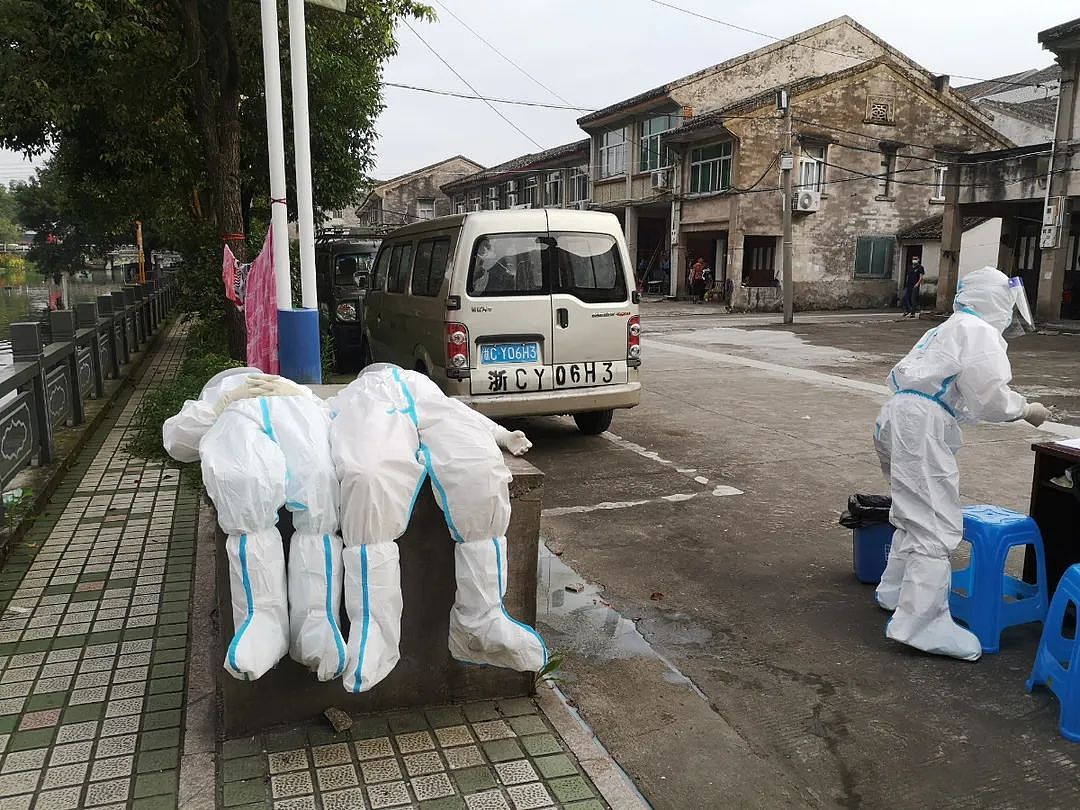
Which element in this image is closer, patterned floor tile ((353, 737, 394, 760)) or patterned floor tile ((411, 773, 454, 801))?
patterned floor tile ((411, 773, 454, 801))

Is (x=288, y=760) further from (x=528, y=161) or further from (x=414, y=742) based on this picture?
(x=528, y=161)

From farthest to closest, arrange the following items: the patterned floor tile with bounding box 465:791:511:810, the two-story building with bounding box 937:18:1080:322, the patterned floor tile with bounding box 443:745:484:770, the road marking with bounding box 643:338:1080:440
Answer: the two-story building with bounding box 937:18:1080:322 < the road marking with bounding box 643:338:1080:440 < the patterned floor tile with bounding box 443:745:484:770 < the patterned floor tile with bounding box 465:791:511:810

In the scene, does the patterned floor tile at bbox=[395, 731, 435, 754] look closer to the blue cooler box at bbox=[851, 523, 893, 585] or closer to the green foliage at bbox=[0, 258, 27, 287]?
the blue cooler box at bbox=[851, 523, 893, 585]

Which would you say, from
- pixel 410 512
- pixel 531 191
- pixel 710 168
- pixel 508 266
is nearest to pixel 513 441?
pixel 410 512

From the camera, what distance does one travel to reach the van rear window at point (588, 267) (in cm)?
727

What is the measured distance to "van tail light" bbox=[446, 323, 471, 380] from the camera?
23.0 ft

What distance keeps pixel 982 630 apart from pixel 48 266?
5288 cm

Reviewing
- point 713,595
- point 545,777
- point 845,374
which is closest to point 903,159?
point 845,374

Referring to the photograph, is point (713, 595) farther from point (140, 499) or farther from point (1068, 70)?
point (1068, 70)

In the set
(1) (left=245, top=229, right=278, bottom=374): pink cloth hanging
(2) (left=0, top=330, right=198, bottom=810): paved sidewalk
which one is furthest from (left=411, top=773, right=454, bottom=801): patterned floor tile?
(1) (left=245, top=229, right=278, bottom=374): pink cloth hanging

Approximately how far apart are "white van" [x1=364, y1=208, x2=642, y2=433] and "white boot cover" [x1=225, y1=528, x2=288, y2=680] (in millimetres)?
4278

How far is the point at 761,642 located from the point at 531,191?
38638 millimetres

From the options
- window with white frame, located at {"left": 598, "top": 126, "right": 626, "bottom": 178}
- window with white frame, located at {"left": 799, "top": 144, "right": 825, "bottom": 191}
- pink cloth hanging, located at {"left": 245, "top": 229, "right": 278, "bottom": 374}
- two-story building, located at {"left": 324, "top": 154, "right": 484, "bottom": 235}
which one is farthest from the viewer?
two-story building, located at {"left": 324, "top": 154, "right": 484, "bottom": 235}

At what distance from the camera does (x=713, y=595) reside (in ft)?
14.6
